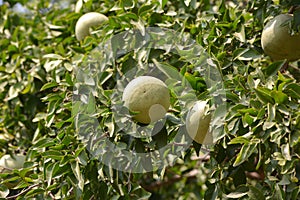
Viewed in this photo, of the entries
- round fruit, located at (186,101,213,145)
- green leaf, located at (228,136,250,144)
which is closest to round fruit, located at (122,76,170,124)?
round fruit, located at (186,101,213,145)

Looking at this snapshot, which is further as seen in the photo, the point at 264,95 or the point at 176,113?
the point at 176,113

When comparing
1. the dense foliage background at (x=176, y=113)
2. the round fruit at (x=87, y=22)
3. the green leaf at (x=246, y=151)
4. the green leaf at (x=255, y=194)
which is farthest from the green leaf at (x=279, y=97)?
the round fruit at (x=87, y=22)

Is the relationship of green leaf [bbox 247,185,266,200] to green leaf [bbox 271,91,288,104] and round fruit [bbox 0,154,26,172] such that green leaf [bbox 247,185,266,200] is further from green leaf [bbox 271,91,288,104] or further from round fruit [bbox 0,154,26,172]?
round fruit [bbox 0,154,26,172]

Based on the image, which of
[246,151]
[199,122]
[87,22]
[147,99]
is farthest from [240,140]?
[87,22]

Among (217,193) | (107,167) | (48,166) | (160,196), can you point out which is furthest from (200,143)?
(160,196)

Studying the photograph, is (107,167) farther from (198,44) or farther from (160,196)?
(160,196)

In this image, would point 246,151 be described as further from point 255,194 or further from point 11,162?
point 11,162

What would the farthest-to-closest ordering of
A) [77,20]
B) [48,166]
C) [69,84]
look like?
[77,20]
[69,84]
[48,166]
